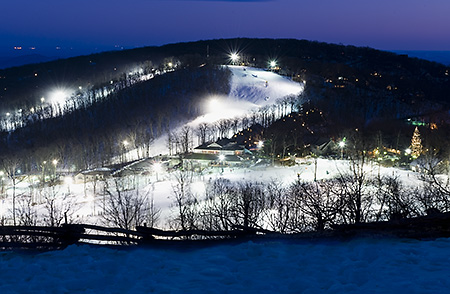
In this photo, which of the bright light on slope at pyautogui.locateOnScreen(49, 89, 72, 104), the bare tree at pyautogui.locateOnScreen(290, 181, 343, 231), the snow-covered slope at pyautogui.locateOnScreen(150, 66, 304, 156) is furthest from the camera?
the bright light on slope at pyautogui.locateOnScreen(49, 89, 72, 104)

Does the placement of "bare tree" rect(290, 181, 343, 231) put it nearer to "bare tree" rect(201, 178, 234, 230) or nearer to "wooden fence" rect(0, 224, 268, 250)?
"bare tree" rect(201, 178, 234, 230)

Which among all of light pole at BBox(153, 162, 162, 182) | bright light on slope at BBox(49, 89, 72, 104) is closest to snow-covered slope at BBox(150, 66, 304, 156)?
light pole at BBox(153, 162, 162, 182)

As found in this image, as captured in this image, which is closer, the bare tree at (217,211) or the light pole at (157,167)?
the bare tree at (217,211)

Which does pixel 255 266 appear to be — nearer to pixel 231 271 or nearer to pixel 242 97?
pixel 231 271

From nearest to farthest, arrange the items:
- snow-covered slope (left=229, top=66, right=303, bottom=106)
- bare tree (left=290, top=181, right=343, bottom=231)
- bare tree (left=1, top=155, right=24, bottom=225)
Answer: bare tree (left=290, top=181, right=343, bottom=231)
bare tree (left=1, top=155, right=24, bottom=225)
snow-covered slope (left=229, top=66, right=303, bottom=106)

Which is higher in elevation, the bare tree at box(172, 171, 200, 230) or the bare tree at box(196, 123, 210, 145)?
the bare tree at box(196, 123, 210, 145)

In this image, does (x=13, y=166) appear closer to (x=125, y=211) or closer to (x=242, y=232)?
(x=125, y=211)

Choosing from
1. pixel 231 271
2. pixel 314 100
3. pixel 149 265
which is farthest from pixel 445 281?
pixel 314 100

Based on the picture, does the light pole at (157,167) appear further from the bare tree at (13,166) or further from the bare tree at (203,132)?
the bare tree at (13,166)

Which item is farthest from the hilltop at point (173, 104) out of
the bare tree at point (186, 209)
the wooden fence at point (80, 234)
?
the wooden fence at point (80, 234)
